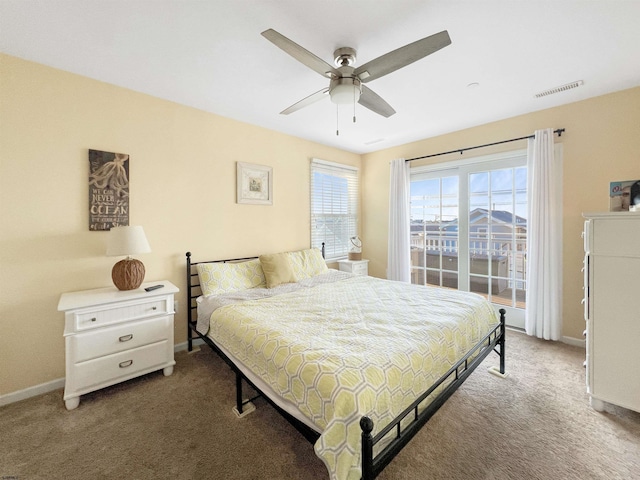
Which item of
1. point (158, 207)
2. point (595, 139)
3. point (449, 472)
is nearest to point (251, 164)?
point (158, 207)

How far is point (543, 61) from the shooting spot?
222cm

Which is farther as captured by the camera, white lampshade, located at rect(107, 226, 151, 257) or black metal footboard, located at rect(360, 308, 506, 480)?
white lampshade, located at rect(107, 226, 151, 257)

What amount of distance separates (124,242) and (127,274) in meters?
0.30

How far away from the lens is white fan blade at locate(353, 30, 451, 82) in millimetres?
1493

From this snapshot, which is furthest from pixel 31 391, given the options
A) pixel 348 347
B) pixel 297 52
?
pixel 297 52

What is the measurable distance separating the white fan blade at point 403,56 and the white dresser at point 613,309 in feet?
5.60

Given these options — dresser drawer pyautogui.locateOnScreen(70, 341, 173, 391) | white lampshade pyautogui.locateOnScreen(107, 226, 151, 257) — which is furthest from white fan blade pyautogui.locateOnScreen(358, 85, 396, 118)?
dresser drawer pyautogui.locateOnScreen(70, 341, 173, 391)

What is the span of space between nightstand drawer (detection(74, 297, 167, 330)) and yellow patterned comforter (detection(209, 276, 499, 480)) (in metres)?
0.54

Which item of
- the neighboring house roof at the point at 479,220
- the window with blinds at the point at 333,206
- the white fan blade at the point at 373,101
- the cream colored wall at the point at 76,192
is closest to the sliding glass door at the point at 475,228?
the neighboring house roof at the point at 479,220

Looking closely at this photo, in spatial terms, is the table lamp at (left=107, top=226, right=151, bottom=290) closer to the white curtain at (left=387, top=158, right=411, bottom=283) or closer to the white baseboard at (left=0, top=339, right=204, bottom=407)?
the white baseboard at (left=0, top=339, right=204, bottom=407)

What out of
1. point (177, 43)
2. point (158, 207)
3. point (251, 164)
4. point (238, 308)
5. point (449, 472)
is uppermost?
point (177, 43)

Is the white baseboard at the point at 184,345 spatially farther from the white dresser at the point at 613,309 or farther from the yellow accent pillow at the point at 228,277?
the white dresser at the point at 613,309

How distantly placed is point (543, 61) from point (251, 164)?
3133 millimetres

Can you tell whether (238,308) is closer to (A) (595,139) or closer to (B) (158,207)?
(B) (158,207)
